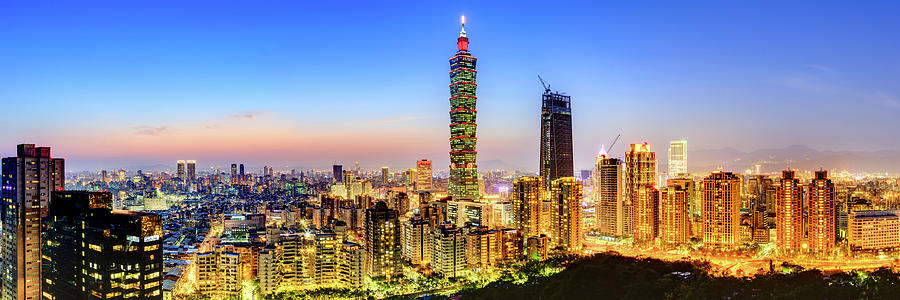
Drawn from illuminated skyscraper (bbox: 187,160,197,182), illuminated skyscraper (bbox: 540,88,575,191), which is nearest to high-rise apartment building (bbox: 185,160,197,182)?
illuminated skyscraper (bbox: 187,160,197,182)

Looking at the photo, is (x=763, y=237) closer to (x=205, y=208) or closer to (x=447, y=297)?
(x=447, y=297)

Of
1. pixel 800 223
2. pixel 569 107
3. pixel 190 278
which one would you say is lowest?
pixel 190 278

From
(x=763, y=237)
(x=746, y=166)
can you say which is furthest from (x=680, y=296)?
(x=746, y=166)

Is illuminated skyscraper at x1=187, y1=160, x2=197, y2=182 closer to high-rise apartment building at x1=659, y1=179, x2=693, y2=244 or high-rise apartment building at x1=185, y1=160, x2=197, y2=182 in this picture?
high-rise apartment building at x1=185, y1=160, x2=197, y2=182

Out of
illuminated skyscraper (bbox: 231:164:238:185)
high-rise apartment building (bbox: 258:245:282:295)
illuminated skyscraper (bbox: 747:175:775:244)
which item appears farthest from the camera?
illuminated skyscraper (bbox: 231:164:238:185)

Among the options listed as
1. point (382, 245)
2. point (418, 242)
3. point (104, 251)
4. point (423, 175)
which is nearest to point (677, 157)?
point (423, 175)

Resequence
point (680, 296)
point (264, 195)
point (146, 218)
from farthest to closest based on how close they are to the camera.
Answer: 1. point (264, 195)
2. point (680, 296)
3. point (146, 218)

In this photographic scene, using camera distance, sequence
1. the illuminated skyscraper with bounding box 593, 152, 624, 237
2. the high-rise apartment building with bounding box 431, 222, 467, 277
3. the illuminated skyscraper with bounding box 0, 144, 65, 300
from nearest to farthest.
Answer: the illuminated skyscraper with bounding box 0, 144, 65, 300 < the high-rise apartment building with bounding box 431, 222, 467, 277 < the illuminated skyscraper with bounding box 593, 152, 624, 237

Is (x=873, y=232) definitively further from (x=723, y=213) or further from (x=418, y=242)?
(x=418, y=242)
